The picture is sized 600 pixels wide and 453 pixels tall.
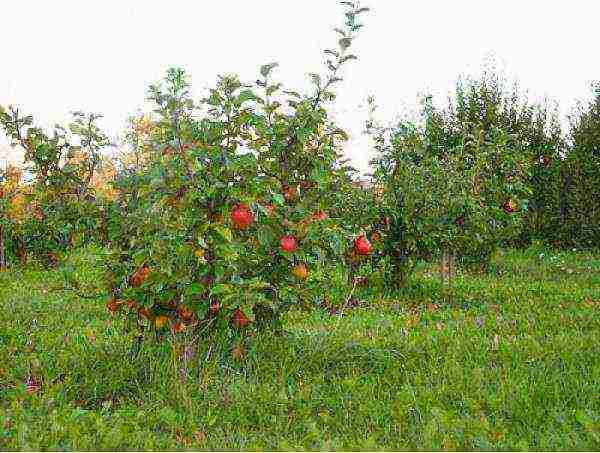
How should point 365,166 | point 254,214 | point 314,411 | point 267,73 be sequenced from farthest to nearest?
point 365,166, point 267,73, point 254,214, point 314,411

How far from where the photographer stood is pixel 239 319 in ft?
14.0

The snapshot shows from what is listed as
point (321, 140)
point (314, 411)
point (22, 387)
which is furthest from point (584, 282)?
point (22, 387)

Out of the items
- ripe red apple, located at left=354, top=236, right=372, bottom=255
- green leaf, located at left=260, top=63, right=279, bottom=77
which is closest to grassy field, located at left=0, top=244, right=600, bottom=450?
ripe red apple, located at left=354, top=236, right=372, bottom=255

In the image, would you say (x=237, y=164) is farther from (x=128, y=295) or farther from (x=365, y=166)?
(x=365, y=166)

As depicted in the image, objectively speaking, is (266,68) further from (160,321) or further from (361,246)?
(160,321)

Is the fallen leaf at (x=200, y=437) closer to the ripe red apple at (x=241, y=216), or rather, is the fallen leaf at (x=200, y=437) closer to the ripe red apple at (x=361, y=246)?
the ripe red apple at (x=241, y=216)

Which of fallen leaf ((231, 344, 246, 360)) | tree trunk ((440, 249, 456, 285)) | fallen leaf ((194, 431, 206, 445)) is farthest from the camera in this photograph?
tree trunk ((440, 249, 456, 285))

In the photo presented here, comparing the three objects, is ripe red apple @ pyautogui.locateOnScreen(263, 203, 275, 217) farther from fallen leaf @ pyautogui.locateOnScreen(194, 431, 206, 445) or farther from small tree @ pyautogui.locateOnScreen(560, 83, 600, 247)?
small tree @ pyautogui.locateOnScreen(560, 83, 600, 247)

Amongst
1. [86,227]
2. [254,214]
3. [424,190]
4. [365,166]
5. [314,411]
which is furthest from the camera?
[365,166]

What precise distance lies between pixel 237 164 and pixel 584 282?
6168mm

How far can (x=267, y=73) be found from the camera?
14.3 ft

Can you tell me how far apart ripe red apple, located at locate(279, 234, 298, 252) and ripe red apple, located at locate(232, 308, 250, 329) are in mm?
441

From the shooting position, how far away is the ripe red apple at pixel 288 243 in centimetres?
419

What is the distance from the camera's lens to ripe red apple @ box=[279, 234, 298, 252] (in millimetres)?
4188
